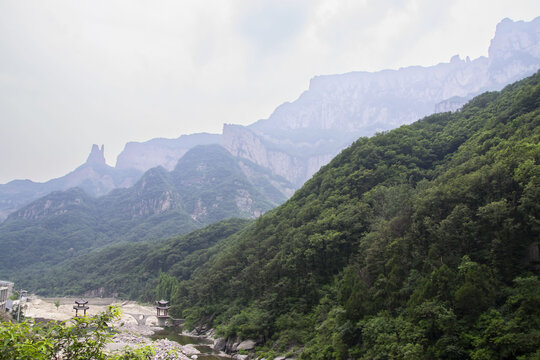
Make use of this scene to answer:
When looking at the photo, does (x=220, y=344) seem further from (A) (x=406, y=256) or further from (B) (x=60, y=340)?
(B) (x=60, y=340)

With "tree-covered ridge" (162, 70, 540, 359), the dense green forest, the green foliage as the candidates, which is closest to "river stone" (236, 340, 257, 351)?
the dense green forest

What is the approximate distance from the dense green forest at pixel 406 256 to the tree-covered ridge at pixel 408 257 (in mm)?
106

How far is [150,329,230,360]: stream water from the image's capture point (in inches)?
1482

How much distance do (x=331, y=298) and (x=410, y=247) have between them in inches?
397

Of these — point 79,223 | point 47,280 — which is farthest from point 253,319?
point 79,223

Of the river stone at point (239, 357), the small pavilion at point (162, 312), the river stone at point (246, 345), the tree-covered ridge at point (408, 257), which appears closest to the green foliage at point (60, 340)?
the tree-covered ridge at point (408, 257)

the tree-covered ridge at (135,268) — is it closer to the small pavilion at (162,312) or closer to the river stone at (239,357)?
the small pavilion at (162,312)

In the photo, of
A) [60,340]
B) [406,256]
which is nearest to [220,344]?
[406,256]

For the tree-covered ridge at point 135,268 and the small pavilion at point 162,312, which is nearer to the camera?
the small pavilion at point 162,312

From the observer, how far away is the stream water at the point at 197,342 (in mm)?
37650

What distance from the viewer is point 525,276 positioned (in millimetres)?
21734

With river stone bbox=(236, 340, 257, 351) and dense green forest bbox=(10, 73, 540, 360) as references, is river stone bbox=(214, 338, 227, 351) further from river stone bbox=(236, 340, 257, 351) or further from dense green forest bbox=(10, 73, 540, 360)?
river stone bbox=(236, 340, 257, 351)

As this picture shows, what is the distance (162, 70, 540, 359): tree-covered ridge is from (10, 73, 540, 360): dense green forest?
0.11 meters

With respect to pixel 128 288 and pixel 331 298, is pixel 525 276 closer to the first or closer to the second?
pixel 331 298
